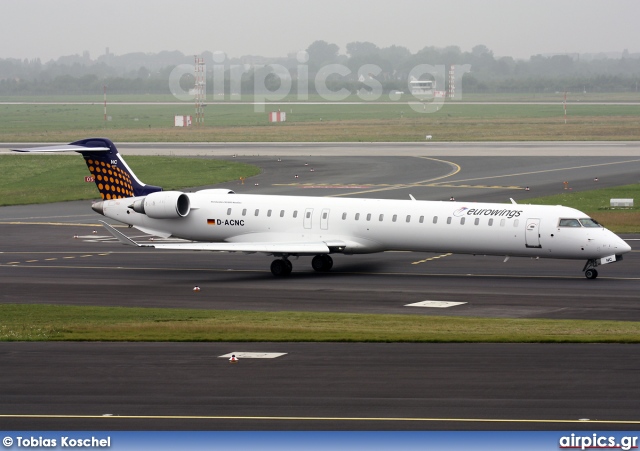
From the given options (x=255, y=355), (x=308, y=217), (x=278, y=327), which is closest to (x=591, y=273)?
(x=308, y=217)

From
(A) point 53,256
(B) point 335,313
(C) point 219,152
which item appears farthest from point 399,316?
(C) point 219,152

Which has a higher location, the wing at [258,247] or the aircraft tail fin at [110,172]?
the aircraft tail fin at [110,172]

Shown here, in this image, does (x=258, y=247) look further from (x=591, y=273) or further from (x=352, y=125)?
(x=352, y=125)

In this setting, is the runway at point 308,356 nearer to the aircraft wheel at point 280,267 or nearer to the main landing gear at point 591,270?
A: the main landing gear at point 591,270

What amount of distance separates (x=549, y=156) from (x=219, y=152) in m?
29.8

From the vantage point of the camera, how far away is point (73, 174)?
275 feet

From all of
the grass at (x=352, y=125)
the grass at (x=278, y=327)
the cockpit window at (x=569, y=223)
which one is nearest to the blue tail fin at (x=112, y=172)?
the grass at (x=278, y=327)

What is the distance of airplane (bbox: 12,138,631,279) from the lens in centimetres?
3888

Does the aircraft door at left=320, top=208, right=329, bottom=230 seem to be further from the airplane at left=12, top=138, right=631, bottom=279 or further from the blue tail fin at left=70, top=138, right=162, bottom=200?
the blue tail fin at left=70, top=138, right=162, bottom=200

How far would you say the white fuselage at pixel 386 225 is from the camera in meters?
38.8

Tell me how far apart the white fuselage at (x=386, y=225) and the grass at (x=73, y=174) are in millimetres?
28383

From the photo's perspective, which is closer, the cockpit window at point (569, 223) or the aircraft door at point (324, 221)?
the cockpit window at point (569, 223)

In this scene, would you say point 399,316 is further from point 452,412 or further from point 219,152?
point 219,152

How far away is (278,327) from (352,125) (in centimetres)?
11375
